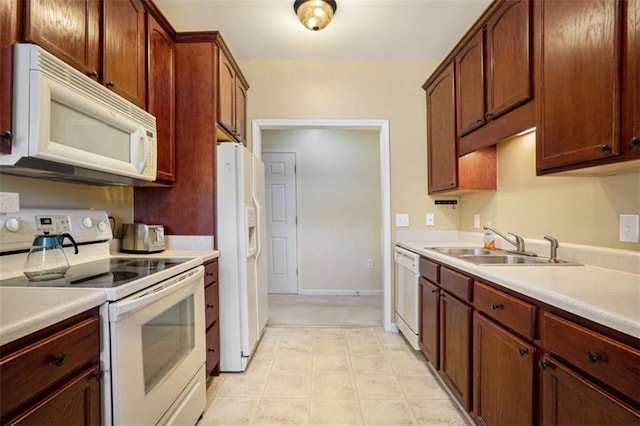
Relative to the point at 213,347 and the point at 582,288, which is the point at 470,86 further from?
the point at 213,347

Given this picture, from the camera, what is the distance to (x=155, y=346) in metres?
1.26

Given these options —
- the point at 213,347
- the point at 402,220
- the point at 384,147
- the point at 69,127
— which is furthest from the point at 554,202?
the point at 69,127

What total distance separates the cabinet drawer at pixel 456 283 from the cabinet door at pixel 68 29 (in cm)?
204

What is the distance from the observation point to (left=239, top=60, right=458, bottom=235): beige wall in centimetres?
287

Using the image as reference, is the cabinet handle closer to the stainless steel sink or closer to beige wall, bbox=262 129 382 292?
the stainless steel sink

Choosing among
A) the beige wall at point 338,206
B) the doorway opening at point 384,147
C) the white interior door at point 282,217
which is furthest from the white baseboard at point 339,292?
the doorway opening at point 384,147

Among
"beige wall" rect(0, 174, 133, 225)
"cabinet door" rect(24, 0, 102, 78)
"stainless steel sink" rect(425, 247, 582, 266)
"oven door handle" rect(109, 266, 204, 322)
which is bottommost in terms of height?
"oven door handle" rect(109, 266, 204, 322)

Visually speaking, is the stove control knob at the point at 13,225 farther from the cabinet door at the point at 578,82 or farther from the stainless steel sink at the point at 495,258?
the cabinet door at the point at 578,82

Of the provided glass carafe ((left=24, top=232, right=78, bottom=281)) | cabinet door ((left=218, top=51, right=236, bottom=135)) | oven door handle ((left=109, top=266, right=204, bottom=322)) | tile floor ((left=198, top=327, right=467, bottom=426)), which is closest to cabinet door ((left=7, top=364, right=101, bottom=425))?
oven door handle ((left=109, top=266, right=204, bottom=322))

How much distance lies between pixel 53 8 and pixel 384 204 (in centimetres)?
250

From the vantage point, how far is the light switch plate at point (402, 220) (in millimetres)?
2861

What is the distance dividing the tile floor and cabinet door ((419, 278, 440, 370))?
7.1 inches

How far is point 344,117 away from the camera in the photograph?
2877mm

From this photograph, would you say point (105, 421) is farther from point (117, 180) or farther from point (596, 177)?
point (596, 177)
